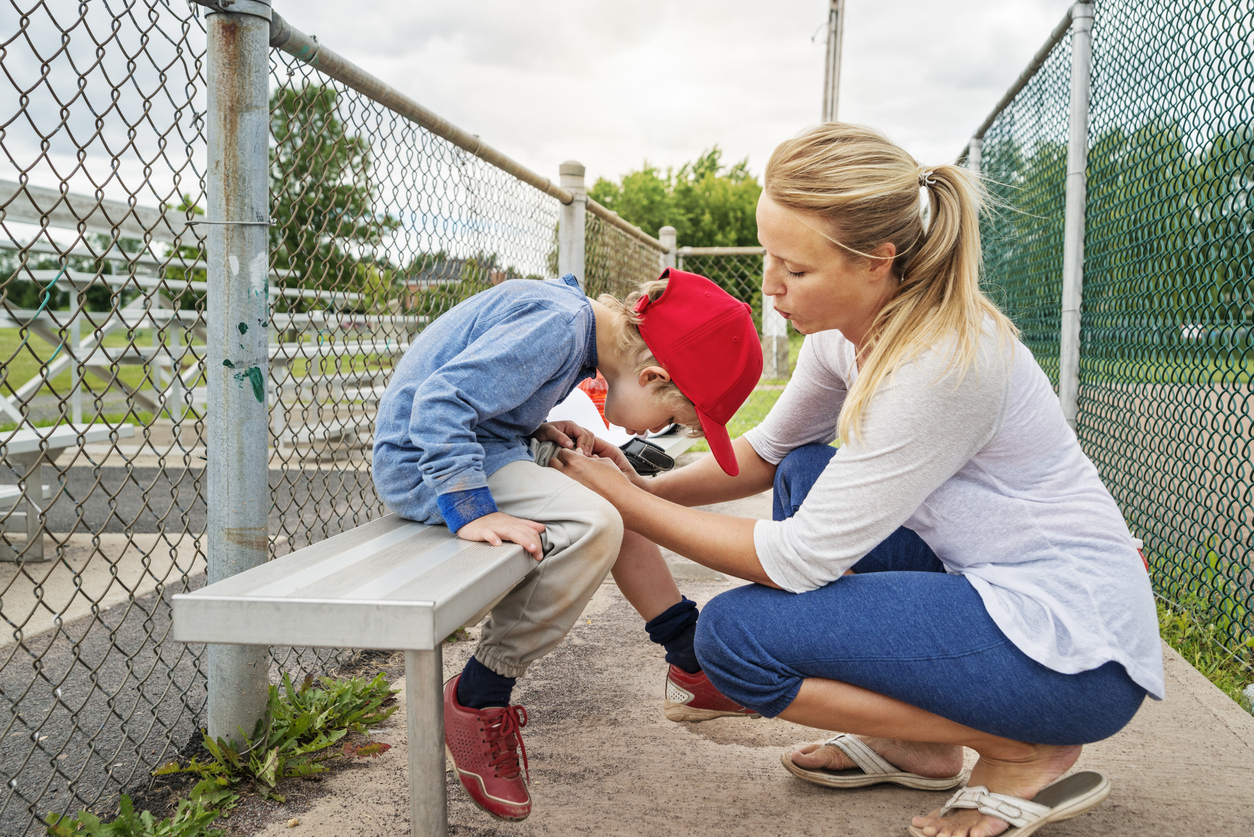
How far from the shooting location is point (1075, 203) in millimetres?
4047

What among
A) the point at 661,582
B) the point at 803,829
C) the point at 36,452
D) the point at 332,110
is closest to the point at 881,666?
the point at 803,829

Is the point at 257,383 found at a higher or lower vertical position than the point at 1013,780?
higher

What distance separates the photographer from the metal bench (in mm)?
1222

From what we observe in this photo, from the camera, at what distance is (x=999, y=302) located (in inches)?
248

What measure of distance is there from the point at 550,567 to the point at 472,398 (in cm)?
39

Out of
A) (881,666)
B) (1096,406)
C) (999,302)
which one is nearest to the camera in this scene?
(881,666)

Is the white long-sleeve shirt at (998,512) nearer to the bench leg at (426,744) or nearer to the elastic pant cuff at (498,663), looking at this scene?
the elastic pant cuff at (498,663)

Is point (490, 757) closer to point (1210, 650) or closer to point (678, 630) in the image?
point (678, 630)

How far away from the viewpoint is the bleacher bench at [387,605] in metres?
1.22

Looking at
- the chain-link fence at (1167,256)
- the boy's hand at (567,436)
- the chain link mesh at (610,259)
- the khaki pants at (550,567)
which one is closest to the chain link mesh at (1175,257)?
the chain-link fence at (1167,256)

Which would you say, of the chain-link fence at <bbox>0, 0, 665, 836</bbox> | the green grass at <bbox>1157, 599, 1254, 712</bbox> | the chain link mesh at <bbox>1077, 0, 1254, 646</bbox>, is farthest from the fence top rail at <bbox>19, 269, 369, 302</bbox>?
the green grass at <bbox>1157, 599, 1254, 712</bbox>

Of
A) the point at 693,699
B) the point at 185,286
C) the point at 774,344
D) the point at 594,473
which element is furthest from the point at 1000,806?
the point at 774,344

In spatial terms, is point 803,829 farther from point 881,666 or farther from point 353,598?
point 353,598

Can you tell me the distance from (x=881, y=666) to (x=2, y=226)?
1.70m
